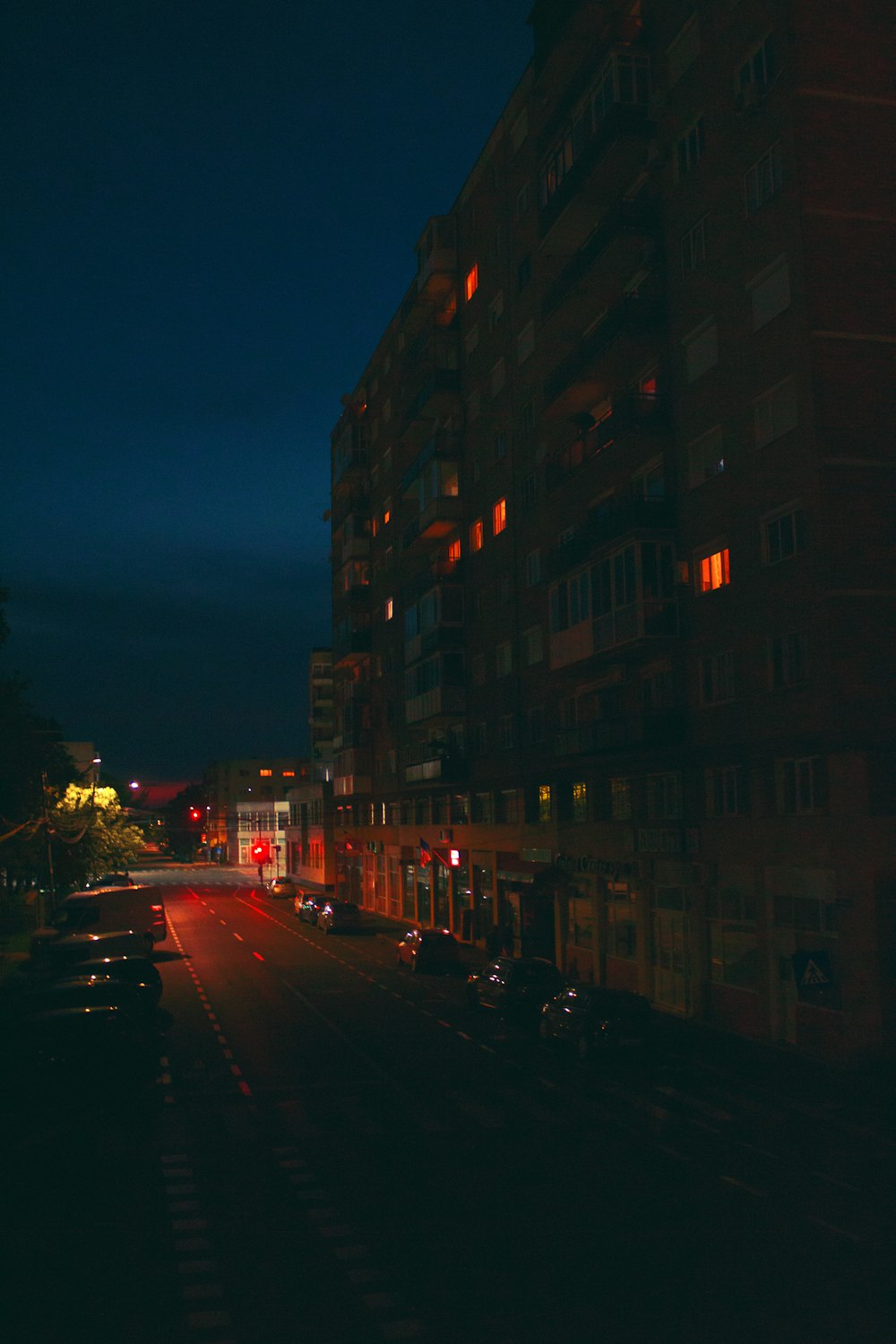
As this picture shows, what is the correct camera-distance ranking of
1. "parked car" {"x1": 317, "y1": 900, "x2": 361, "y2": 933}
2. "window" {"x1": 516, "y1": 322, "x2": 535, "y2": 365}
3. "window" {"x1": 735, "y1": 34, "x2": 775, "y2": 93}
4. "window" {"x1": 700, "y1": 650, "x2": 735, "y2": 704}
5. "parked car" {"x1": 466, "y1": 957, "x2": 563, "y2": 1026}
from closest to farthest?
"window" {"x1": 735, "y1": 34, "x2": 775, "y2": 93} < "window" {"x1": 700, "y1": 650, "x2": 735, "y2": 704} < "parked car" {"x1": 466, "y1": 957, "x2": 563, "y2": 1026} < "window" {"x1": 516, "y1": 322, "x2": 535, "y2": 365} < "parked car" {"x1": 317, "y1": 900, "x2": 361, "y2": 933}

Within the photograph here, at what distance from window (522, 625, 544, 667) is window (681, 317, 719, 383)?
46.2ft

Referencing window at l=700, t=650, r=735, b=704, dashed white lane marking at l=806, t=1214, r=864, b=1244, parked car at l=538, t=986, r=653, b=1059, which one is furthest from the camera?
window at l=700, t=650, r=735, b=704

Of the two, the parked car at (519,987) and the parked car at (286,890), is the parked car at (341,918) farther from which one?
the parked car at (286,890)

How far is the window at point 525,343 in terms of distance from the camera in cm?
4425

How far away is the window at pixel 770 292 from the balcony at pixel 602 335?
16.2 ft

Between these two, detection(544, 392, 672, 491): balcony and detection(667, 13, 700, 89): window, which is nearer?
detection(667, 13, 700, 89): window

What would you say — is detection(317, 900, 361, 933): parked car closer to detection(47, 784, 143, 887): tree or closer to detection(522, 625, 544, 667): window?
detection(47, 784, 143, 887): tree

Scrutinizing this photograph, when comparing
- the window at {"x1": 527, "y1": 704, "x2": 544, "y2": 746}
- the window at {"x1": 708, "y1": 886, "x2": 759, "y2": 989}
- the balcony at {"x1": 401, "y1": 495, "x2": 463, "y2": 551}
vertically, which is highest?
the balcony at {"x1": 401, "y1": 495, "x2": 463, "y2": 551}

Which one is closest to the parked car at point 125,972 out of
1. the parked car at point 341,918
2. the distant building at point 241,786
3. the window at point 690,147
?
the parked car at point 341,918

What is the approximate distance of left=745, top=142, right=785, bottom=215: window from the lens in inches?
1051

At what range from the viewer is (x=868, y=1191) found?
48.1ft

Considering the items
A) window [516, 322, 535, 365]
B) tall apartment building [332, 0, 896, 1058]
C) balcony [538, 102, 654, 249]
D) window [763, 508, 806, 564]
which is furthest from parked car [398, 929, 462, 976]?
balcony [538, 102, 654, 249]

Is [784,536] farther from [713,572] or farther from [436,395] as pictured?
[436,395]

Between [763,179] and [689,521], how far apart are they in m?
8.49
